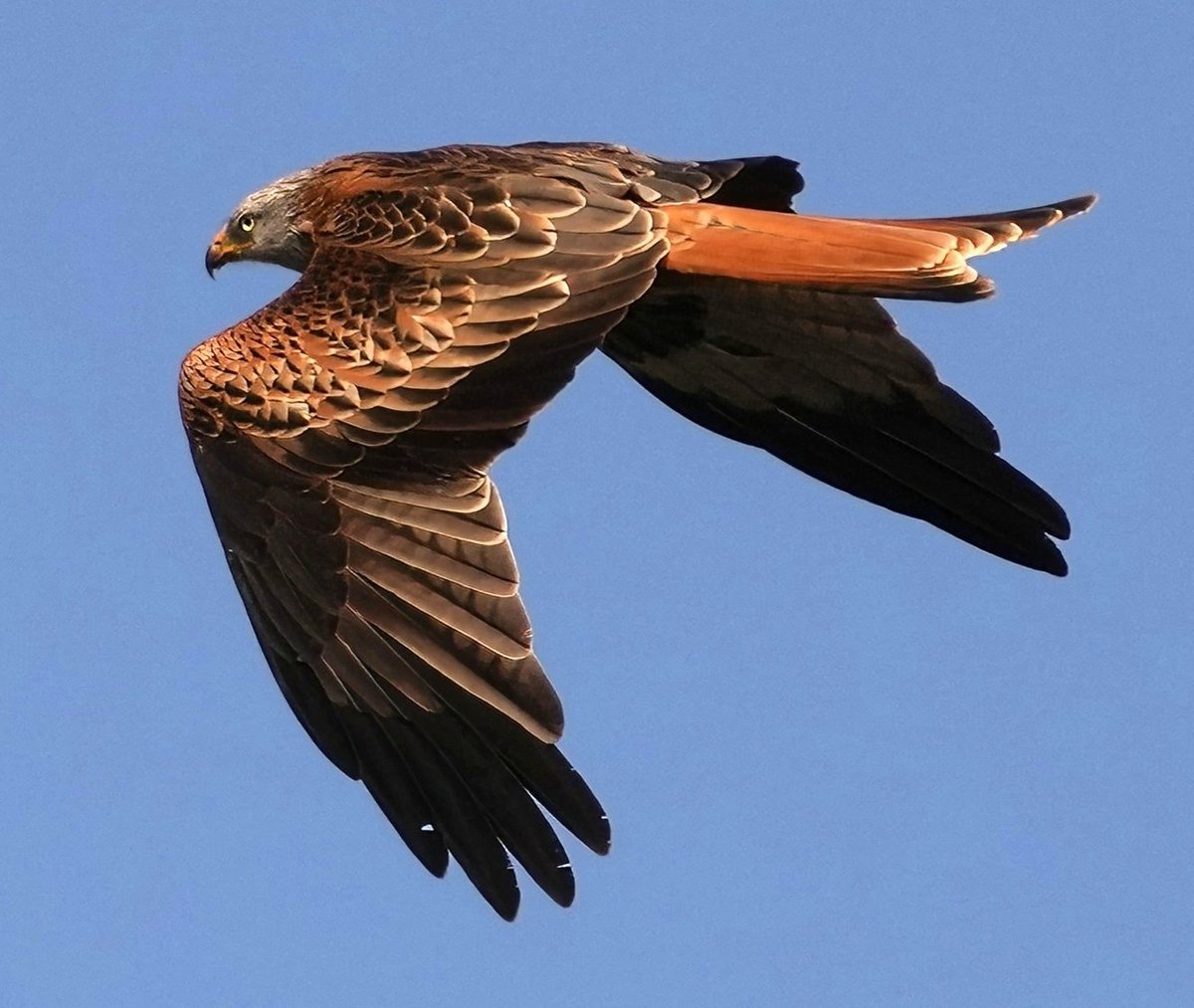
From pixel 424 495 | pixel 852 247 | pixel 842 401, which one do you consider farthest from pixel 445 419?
pixel 842 401

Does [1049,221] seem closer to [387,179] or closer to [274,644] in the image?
[387,179]

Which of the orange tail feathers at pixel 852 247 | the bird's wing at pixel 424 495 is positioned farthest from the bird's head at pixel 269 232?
the orange tail feathers at pixel 852 247

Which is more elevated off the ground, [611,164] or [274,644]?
[611,164]

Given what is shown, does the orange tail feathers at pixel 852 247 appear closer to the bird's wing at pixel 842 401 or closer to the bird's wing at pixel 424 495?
the bird's wing at pixel 424 495

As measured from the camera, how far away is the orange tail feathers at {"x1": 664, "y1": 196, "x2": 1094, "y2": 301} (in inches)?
436

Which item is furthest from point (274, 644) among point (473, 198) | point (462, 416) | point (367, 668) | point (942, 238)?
point (942, 238)

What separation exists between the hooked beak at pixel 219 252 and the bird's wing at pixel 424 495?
6.96 feet

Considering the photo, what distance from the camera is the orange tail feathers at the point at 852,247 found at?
11.1 meters

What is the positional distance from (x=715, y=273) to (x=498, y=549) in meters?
1.46

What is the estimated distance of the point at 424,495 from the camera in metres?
11.0

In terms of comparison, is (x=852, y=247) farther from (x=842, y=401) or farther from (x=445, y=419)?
(x=445, y=419)

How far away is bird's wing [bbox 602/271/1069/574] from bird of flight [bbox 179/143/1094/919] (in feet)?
2.66

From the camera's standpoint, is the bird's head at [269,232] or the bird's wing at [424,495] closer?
the bird's wing at [424,495]

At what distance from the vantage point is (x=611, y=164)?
11.9 meters
